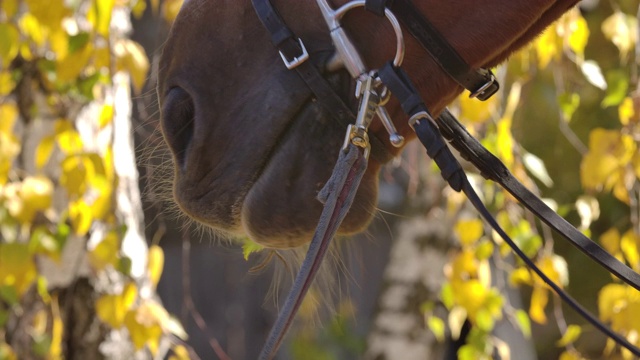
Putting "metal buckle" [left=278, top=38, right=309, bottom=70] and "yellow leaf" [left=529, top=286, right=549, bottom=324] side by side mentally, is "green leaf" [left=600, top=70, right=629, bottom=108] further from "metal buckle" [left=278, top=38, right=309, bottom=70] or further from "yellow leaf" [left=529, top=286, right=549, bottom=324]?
"metal buckle" [left=278, top=38, right=309, bottom=70]

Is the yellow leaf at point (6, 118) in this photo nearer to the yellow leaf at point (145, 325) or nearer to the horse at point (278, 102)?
the yellow leaf at point (145, 325)

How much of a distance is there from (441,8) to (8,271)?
1185mm

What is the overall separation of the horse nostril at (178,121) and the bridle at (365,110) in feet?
0.51

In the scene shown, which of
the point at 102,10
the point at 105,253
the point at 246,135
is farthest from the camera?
the point at 105,253

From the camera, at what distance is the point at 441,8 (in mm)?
1142

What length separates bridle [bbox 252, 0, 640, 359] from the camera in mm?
1052

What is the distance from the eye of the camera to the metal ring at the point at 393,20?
1.10 meters

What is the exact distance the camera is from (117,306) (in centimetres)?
197

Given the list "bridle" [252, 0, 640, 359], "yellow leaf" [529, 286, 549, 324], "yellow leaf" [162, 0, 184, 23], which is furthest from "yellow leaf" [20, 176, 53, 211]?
Result: "yellow leaf" [529, 286, 549, 324]

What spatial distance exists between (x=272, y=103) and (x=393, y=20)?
0.19 meters

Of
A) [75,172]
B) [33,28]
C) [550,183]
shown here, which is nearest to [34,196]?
[75,172]

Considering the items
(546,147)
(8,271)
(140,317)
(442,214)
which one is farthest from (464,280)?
(546,147)

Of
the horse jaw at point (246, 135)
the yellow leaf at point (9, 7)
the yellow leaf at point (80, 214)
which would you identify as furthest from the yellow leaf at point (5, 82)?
the horse jaw at point (246, 135)

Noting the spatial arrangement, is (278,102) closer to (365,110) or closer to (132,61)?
(365,110)
